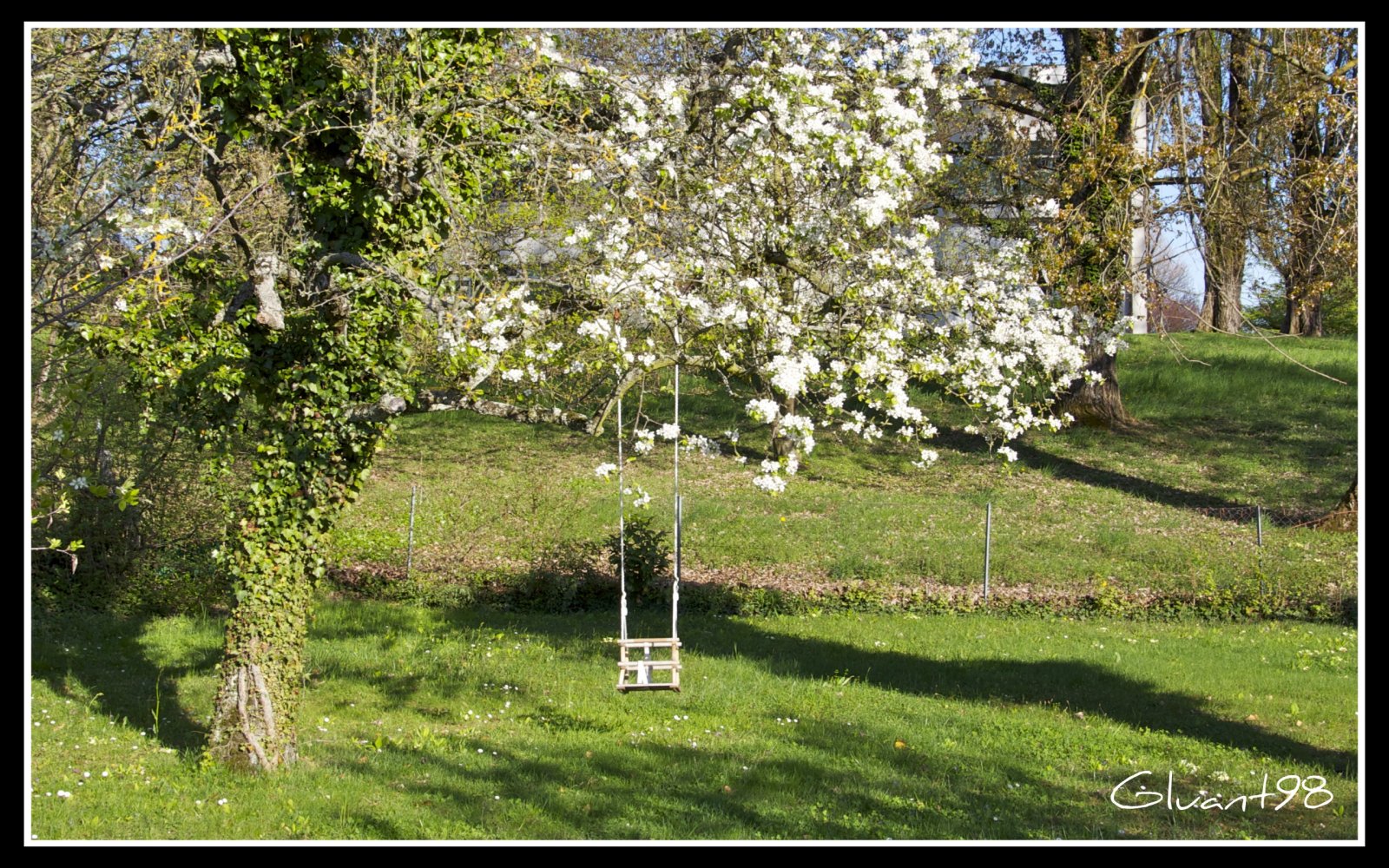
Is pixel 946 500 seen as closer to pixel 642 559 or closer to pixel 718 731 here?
pixel 642 559

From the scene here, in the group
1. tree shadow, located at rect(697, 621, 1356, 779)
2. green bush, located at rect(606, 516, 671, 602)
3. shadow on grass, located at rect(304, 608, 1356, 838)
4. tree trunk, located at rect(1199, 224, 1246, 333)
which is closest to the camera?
shadow on grass, located at rect(304, 608, 1356, 838)

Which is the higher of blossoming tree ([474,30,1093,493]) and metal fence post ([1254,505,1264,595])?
blossoming tree ([474,30,1093,493])

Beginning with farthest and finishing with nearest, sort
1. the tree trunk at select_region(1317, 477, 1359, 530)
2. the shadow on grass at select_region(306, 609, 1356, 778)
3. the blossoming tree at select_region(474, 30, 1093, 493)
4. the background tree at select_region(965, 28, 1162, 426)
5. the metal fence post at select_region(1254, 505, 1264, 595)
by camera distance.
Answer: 1. the tree trunk at select_region(1317, 477, 1359, 530)
2. the metal fence post at select_region(1254, 505, 1264, 595)
3. the background tree at select_region(965, 28, 1162, 426)
4. the shadow on grass at select_region(306, 609, 1356, 778)
5. the blossoming tree at select_region(474, 30, 1093, 493)

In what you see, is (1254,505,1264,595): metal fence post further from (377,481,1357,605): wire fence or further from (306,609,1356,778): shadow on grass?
(306,609,1356,778): shadow on grass

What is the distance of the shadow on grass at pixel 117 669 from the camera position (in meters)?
9.41

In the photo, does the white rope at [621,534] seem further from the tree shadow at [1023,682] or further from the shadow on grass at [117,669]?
the shadow on grass at [117,669]

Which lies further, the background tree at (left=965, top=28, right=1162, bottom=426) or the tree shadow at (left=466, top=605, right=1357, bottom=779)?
the background tree at (left=965, top=28, right=1162, bottom=426)

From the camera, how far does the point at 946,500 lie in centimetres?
1936

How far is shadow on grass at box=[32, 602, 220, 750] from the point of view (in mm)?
9414

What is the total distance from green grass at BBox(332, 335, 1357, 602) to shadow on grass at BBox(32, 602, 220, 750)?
3051mm

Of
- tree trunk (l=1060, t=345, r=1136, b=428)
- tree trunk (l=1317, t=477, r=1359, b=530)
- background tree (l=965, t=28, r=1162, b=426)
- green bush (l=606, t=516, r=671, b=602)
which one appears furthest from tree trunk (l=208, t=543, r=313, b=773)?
tree trunk (l=1060, t=345, r=1136, b=428)

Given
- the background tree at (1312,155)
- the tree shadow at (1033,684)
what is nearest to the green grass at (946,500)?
the background tree at (1312,155)

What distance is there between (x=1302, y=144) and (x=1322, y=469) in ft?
35.3

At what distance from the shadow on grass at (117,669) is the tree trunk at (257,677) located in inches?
33.8
